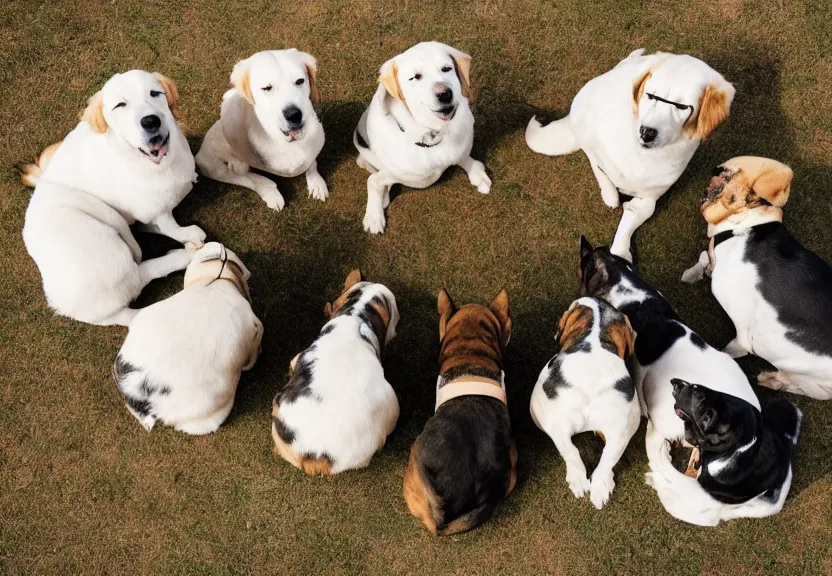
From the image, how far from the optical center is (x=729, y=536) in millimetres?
4180

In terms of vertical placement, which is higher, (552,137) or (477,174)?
(552,137)

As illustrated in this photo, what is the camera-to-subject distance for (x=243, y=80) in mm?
3902

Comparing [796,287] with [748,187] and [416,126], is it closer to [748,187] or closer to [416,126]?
[748,187]

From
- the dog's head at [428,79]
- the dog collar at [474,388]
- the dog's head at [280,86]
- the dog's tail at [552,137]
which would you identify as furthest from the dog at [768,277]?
the dog's head at [280,86]

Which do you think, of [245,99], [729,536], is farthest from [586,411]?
[245,99]

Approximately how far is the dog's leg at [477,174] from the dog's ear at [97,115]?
8.05ft

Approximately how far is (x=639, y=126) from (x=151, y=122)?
298 cm

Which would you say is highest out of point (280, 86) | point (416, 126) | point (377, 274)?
point (280, 86)

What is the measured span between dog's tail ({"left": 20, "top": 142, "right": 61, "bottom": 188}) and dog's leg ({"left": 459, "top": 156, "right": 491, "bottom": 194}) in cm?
298

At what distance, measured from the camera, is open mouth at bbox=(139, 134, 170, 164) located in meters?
3.88

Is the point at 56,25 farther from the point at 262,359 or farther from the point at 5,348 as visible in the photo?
the point at 262,359

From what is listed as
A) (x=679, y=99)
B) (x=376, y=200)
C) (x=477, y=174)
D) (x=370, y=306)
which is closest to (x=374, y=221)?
(x=376, y=200)

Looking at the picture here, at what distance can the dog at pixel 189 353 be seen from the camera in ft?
11.8

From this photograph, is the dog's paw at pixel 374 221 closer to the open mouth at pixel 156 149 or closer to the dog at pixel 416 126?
the dog at pixel 416 126
